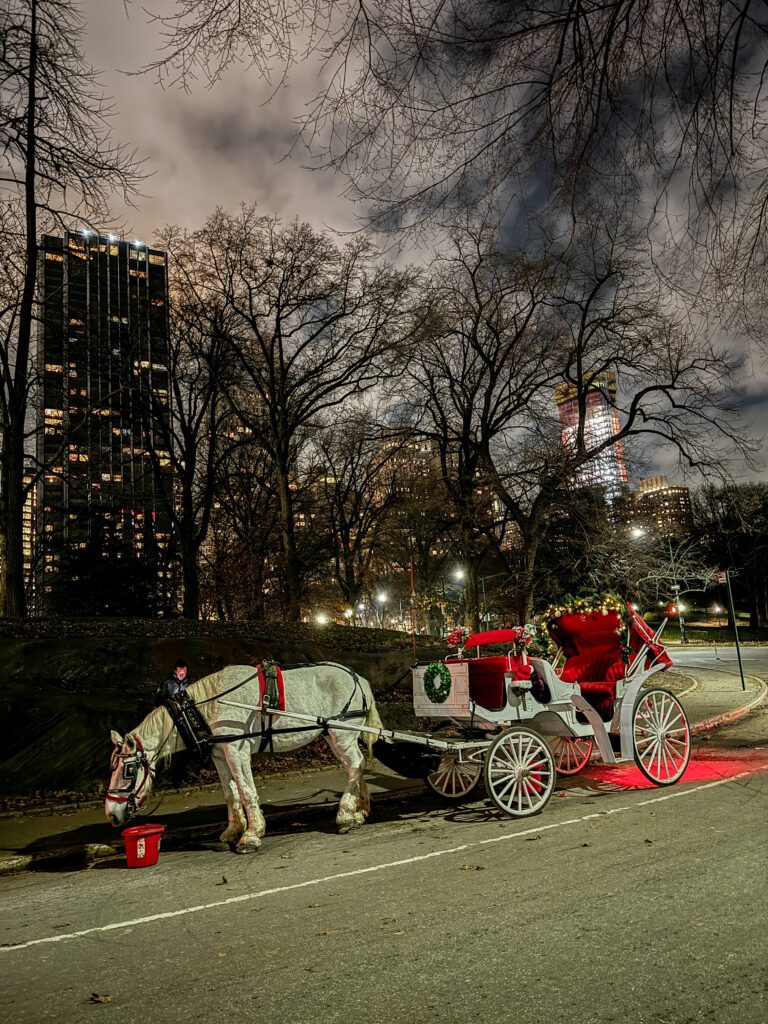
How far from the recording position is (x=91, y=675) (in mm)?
12094

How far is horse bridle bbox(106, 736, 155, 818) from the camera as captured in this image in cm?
669

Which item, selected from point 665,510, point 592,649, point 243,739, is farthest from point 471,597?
point 665,510

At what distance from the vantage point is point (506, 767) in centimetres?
771

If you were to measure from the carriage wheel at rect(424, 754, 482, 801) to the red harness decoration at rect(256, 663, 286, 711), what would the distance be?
86.7 inches

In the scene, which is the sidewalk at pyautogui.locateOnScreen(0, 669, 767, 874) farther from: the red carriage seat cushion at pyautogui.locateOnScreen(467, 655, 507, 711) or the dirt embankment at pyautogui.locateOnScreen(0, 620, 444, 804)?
the red carriage seat cushion at pyautogui.locateOnScreen(467, 655, 507, 711)

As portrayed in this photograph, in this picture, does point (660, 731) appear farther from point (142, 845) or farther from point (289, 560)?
point (289, 560)

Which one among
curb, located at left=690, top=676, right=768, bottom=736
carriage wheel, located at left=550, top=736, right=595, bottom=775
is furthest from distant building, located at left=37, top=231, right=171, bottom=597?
curb, located at left=690, top=676, right=768, bottom=736

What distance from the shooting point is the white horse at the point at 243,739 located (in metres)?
6.81

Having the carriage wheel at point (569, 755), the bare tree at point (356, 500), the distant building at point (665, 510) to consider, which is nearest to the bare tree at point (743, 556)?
the distant building at point (665, 510)

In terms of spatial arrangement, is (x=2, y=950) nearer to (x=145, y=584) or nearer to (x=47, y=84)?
(x=47, y=84)

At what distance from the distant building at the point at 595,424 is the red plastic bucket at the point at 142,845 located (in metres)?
16.6

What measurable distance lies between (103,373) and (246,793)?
70.7 ft

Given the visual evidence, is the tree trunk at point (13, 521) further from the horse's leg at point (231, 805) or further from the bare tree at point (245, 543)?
the bare tree at point (245, 543)

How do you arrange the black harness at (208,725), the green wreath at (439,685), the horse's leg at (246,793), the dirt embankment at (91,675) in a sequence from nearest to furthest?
the horse's leg at (246,793), the black harness at (208,725), the green wreath at (439,685), the dirt embankment at (91,675)
